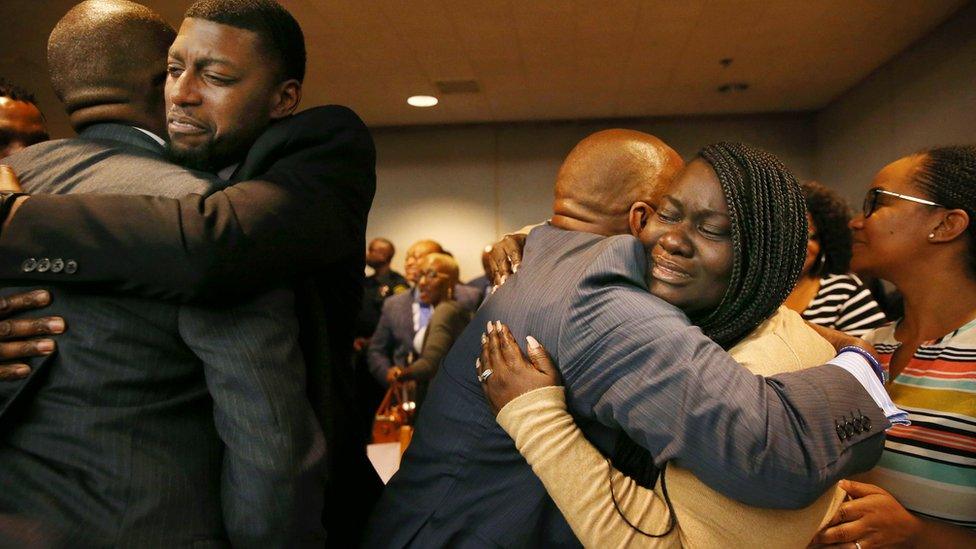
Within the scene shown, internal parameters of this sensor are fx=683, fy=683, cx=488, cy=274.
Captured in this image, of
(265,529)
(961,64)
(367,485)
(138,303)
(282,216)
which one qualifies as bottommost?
(367,485)

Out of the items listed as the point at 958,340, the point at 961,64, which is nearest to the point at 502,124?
the point at 961,64

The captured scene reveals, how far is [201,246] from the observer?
96 cm

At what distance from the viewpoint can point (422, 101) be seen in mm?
6969

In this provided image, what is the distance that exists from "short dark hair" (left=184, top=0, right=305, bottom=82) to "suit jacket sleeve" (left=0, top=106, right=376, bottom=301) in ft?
0.90

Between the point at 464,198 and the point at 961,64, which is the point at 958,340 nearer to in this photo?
the point at 961,64

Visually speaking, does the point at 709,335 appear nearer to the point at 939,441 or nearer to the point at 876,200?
the point at 939,441

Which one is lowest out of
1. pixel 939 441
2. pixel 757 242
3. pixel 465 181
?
pixel 939 441

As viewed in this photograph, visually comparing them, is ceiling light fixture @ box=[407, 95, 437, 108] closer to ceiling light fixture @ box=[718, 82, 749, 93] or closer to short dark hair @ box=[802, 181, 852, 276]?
ceiling light fixture @ box=[718, 82, 749, 93]

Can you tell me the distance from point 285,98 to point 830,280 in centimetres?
246

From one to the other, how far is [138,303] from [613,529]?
2.62ft

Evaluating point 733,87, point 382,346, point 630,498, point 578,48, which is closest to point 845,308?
point 630,498

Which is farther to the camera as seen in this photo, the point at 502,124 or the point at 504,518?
the point at 502,124

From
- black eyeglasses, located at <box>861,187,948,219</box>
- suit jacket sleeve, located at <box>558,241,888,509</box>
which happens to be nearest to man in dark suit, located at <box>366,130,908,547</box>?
suit jacket sleeve, located at <box>558,241,888,509</box>

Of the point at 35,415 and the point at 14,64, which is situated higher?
the point at 14,64
